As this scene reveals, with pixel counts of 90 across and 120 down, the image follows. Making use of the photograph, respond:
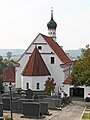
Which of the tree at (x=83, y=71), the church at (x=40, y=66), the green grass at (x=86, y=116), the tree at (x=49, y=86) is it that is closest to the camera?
the green grass at (x=86, y=116)

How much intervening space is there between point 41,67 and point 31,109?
23.6 metres

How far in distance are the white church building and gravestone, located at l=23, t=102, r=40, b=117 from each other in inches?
815

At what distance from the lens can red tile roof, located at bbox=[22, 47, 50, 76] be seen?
159 ft

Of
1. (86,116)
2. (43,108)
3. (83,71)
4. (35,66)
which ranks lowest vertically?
(86,116)

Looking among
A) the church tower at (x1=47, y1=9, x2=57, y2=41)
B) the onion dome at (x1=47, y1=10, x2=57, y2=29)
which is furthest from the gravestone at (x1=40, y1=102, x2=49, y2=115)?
the onion dome at (x1=47, y1=10, x2=57, y2=29)

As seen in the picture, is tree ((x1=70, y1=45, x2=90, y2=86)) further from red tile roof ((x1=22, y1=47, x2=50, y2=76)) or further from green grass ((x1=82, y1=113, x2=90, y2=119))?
red tile roof ((x1=22, y1=47, x2=50, y2=76))

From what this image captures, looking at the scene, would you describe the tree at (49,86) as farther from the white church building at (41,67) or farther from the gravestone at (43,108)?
the gravestone at (43,108)

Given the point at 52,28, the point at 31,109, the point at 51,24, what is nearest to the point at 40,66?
the point at 52,28

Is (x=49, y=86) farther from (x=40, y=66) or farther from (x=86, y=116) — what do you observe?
(x=86, y=116)

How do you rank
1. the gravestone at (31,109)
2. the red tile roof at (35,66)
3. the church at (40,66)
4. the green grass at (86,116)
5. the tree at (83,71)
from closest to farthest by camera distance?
the gravestone at (31,109), the green grass at (86,116), the tree at (83,71), the red tile roof at (35,66), the church at (40,66)

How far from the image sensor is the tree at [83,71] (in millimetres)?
34250

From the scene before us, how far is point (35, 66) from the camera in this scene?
4847cm

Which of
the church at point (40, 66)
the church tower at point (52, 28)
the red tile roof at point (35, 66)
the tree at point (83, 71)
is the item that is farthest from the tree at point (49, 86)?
the church tower at point (52, 28)

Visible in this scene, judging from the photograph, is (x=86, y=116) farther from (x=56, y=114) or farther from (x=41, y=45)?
(x=41, y=45)
